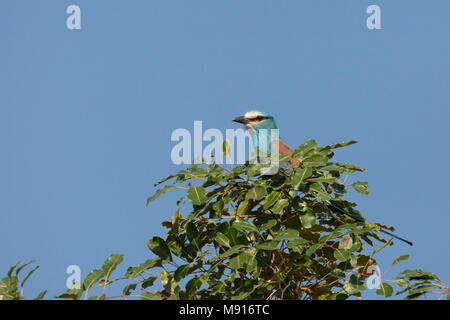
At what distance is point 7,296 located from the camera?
11.6 feet

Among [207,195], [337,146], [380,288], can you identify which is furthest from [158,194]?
[380,288]

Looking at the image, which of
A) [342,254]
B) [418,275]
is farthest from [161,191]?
[418,275]

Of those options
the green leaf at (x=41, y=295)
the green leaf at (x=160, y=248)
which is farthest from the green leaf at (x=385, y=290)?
the green leaf at (x=41, y=295)

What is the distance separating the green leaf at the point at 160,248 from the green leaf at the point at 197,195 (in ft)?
1.27

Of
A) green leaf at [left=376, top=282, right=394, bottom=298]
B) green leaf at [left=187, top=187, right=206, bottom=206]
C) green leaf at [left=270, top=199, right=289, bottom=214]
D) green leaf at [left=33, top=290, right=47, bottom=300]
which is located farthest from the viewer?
green leaf at [left=187, top=187, right=206, bottom=206]

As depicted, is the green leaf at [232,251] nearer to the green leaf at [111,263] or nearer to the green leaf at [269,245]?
the green leaf at [269,245]

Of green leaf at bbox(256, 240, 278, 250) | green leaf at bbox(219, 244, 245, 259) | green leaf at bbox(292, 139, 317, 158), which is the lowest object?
green leaf at bbox(219, 244, 245, 259)

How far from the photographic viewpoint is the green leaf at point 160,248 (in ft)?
13.5

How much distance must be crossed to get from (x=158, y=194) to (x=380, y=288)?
1.72m

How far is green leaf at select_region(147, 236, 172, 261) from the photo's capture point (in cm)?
412

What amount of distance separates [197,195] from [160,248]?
48 centimetres

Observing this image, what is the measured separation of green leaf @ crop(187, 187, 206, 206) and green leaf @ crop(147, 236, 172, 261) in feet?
1.27

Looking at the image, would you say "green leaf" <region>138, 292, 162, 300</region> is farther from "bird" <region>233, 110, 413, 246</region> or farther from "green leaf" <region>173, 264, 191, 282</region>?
"bird" <region>233, 110, 413, 246</region>

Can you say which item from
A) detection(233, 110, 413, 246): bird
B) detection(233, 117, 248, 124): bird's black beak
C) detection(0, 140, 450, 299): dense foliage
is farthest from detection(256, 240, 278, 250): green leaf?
detection(233, 117, 248, 124): bird's black beak
